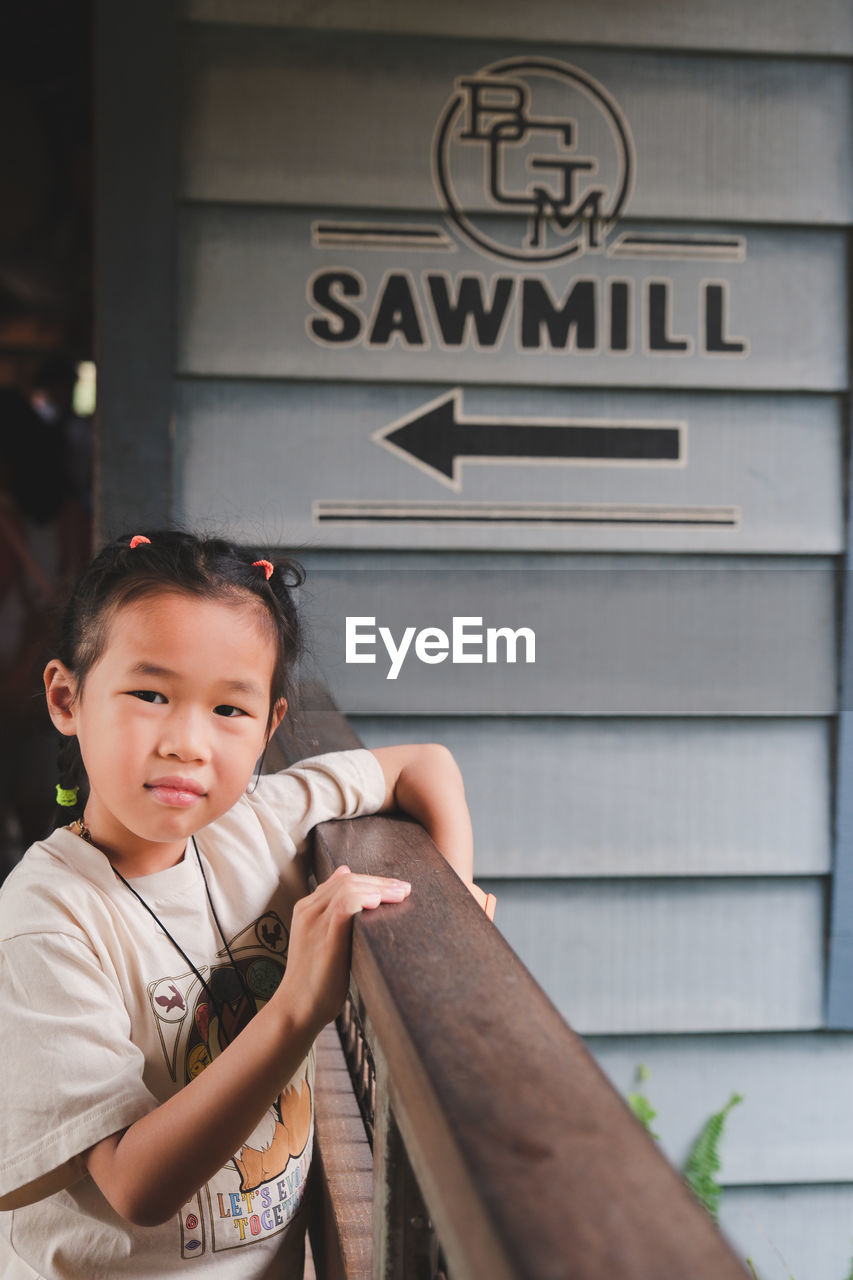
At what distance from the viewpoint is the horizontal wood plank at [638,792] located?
2.09m

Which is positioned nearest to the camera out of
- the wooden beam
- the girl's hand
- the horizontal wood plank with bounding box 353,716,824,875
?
the girl's hand

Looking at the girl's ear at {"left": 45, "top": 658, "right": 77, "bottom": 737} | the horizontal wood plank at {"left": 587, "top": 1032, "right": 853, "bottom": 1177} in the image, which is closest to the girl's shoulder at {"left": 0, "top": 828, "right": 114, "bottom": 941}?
the girl's ear at {"left": 45, "top": 658, "right": 77, "bottom": 737}

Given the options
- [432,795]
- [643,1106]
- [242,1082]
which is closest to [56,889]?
[242,1082]

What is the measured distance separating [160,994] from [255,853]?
7.0 inches

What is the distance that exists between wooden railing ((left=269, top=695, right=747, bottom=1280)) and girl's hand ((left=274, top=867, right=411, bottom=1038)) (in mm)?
18

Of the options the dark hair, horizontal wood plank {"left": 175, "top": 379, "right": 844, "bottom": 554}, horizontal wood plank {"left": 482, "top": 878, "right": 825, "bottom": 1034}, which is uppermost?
horizontal wood plank {"left": 175, "top": 379, "right": 844, "bottom": 554}

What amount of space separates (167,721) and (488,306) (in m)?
1.29

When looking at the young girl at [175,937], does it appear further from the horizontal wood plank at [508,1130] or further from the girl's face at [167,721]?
the horizontal wood plank at [508,1130]

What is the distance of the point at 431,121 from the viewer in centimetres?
196

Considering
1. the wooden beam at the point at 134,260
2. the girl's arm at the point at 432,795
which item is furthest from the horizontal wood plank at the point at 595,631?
the girl's arm at the point at 432,795

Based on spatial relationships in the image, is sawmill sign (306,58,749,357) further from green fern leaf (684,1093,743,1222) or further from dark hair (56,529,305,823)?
green fern leaf (684,1093,743,1222)

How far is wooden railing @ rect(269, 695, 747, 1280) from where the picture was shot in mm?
371

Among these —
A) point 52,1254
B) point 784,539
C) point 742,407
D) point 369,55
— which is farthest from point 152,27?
point 52,1254

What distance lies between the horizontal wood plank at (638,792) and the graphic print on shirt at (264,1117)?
1.00 meters
